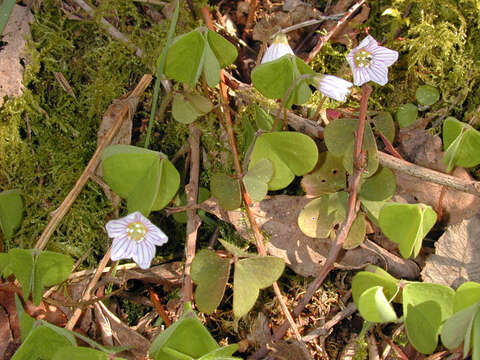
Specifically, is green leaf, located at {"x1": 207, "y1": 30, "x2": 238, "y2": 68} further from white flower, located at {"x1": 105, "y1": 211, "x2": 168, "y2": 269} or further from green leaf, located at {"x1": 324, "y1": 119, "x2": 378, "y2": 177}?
white flower, located at {"x1": 105, "y1": 211, "x2": 168, "y2": 269}

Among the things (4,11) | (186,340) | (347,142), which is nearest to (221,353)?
(186,340)

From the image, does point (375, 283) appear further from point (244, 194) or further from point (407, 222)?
point (244, 194)

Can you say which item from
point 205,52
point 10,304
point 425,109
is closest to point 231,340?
point 10,304

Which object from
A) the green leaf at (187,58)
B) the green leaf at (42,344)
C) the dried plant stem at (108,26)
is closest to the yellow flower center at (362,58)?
the green leaf at (187,58)

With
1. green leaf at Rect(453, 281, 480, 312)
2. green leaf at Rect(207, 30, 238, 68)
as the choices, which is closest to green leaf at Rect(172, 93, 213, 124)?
green leaf at Rect(207, 30, 238, 68)

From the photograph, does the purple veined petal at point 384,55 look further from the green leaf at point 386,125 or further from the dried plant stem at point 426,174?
the dried plant stem at point 426,174

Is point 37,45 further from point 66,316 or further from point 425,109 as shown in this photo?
point 425,109
